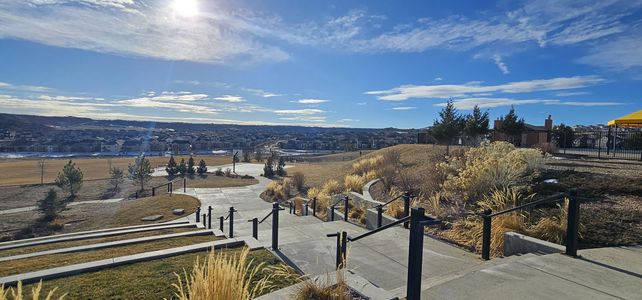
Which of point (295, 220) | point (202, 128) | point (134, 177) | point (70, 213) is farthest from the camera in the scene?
point (202, 128)

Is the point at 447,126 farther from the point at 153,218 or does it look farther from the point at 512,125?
the point at 153,218

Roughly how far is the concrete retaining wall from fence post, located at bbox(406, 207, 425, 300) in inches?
121

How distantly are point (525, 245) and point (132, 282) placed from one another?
5629mm

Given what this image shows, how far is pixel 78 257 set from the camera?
6.77 meters

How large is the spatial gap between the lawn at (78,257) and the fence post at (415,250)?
18.3 ft

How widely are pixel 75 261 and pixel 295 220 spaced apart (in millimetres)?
7030

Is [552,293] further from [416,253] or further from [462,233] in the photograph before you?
[462,233]

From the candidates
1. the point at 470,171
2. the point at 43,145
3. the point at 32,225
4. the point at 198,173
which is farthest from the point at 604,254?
the point at 43,145

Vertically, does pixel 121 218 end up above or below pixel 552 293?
below

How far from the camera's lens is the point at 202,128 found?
198 m

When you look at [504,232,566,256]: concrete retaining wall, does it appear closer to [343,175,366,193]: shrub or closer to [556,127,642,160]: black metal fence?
[343,175,366,193]: shrub

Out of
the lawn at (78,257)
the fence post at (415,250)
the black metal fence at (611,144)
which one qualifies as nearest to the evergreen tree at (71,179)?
the lawn at (78,257)

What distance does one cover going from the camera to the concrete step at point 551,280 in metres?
3.75

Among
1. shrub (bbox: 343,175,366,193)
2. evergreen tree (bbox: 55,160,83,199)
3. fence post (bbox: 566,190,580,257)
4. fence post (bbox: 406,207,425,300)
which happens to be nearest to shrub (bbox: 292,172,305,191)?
shrub (bbox: 343,175,366,193)
